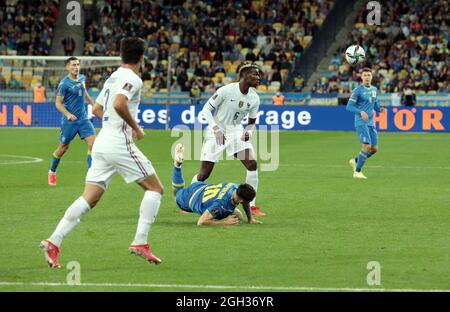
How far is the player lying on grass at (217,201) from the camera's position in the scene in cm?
1241

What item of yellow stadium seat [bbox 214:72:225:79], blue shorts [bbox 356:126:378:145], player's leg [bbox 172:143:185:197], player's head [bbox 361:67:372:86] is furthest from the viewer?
yellow stadium seat [bbox 214:72:225:79]

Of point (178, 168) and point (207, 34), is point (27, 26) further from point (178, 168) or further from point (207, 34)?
point (178, 168)

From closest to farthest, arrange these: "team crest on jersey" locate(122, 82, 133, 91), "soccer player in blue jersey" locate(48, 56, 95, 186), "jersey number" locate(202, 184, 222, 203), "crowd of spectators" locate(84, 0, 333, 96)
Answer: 1. "team crest on jersey" locate(122, 82, 133, 91)
2. "jersey number" locate(202, 184, 222, 203)
3. "soccer player in blue jersey" locate(48, 56, 95, 186)
4. "crowd of spectators" locate(84, 0, 333, 96)

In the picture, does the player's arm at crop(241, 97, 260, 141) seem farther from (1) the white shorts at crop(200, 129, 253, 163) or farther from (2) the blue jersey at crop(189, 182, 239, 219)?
(2) the blue jersey at crop(189, 182, 239, 219)

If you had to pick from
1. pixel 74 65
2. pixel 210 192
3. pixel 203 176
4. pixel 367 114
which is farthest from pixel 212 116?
pixel 367 114

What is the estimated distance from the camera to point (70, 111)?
61.2 ft

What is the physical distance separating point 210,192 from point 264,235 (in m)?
1.08

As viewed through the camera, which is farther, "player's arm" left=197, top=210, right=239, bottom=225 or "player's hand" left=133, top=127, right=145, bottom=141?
"player's arm" left=197, top=210, right=239, bottom=225

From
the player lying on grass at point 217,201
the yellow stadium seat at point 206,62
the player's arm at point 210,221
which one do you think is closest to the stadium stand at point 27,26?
the yellow stadium seat at point 206,62

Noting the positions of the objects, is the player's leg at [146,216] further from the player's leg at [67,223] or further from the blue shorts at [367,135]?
the blue shorts at [367,135]

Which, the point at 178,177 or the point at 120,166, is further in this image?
the point at 178,177

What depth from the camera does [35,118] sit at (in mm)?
36938

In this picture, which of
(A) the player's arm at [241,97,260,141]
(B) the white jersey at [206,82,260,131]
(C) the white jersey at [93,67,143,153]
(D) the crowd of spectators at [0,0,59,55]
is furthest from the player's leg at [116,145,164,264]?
(D) the crowd of spectators at [0,0,59,55]

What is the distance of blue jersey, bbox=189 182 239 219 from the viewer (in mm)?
12609
